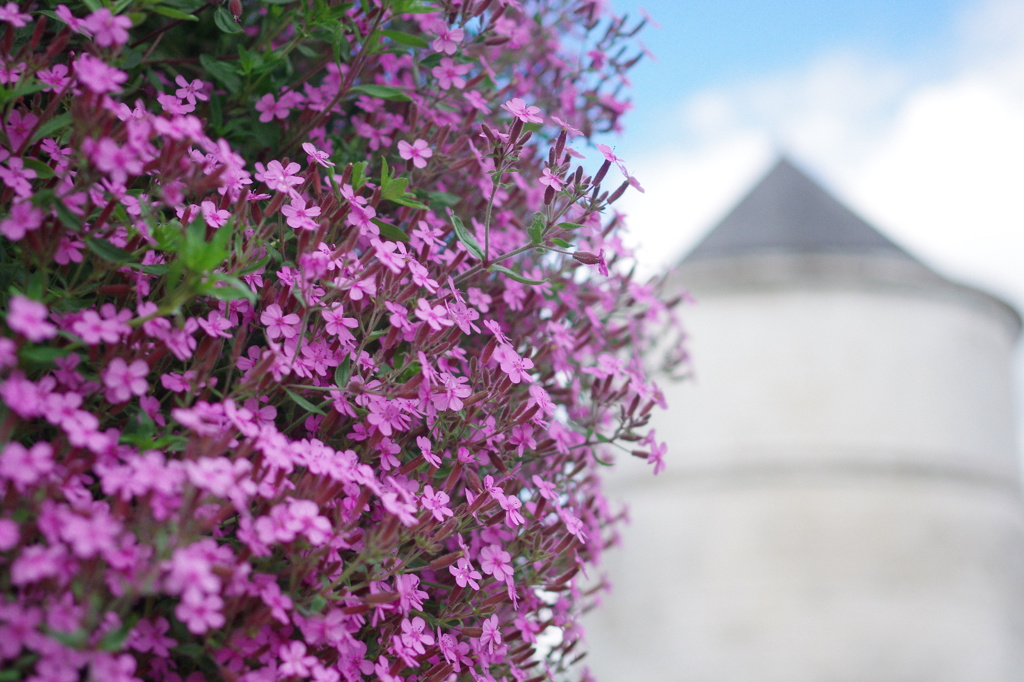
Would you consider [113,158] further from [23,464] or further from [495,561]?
[495,561]

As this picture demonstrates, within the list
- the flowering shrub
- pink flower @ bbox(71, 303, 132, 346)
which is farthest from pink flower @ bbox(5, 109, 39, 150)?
pink flower @ bbox(71, 303, 132, 346)

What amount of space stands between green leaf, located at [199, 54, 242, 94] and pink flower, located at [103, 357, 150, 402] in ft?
1.72

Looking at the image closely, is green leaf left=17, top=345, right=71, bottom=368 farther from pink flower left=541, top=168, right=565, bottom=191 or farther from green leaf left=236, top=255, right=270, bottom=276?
pink flower left=541, top=168, right=565, bottom=191

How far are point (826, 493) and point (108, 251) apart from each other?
7.40 metres

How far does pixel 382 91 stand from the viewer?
1247 millimetres

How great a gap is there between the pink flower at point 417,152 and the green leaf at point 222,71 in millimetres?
251

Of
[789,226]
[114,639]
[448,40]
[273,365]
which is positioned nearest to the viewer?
[114,639]

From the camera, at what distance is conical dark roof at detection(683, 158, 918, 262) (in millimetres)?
8422

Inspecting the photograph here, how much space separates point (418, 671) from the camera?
107 centimetres

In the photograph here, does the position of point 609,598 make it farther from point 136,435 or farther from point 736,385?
point 136,435

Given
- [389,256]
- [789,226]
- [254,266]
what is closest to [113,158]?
[254,266]

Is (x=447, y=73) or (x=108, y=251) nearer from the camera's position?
(x=108, y=251)

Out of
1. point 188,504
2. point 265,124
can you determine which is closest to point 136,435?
point 188,504


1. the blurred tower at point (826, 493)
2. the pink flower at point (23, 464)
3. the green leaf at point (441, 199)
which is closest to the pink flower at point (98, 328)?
the pink flower at point (23, 464)
